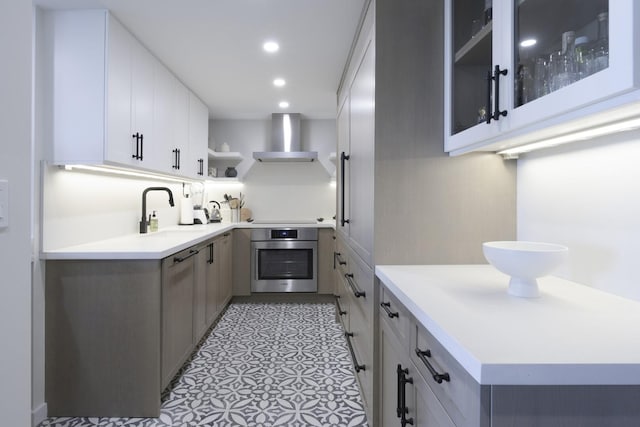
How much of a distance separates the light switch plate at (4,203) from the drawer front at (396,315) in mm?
1142

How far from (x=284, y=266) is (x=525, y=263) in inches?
129

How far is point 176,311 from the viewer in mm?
2236

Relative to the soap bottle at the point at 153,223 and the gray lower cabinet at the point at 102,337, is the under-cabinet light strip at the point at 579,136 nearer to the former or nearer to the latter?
the gray lower cabinet at the point at 102,337

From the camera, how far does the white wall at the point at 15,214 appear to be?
0.90 metres

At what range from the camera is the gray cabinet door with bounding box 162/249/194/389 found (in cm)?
205

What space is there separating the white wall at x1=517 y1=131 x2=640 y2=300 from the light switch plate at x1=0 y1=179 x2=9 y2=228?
1.73 metres

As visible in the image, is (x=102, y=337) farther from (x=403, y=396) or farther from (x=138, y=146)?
(x=403, y=396)

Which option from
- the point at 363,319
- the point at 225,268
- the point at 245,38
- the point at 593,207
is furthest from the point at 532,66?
the point at 225,268

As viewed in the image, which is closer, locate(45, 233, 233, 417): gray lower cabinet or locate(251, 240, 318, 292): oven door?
locate(45, 233, 233, 417): gray lower cabinet

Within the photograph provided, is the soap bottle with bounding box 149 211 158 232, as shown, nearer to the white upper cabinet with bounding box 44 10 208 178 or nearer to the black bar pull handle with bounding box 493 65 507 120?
the white upper cabinet with bounding box 44 10 208 178

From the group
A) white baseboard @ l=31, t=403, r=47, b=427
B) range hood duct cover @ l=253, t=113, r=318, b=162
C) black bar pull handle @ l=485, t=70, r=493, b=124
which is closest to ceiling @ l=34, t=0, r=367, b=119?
range hood duct cover @ l=253, t=113, r=318, b=162

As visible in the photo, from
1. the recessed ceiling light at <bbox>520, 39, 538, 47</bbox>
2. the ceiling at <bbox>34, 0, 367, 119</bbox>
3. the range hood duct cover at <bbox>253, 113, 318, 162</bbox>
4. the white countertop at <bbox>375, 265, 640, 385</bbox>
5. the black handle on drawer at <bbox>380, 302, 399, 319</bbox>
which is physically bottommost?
the black handle on drawer at <bbox>380, 302, 399, 319</bbox>

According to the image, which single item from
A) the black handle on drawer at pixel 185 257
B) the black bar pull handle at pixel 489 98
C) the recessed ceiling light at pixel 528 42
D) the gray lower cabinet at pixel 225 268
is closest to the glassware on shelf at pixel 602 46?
the recessed ceiling light at pixel 528 42

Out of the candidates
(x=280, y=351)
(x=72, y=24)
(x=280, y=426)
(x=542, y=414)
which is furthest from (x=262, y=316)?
A: (x=542, y=414)
